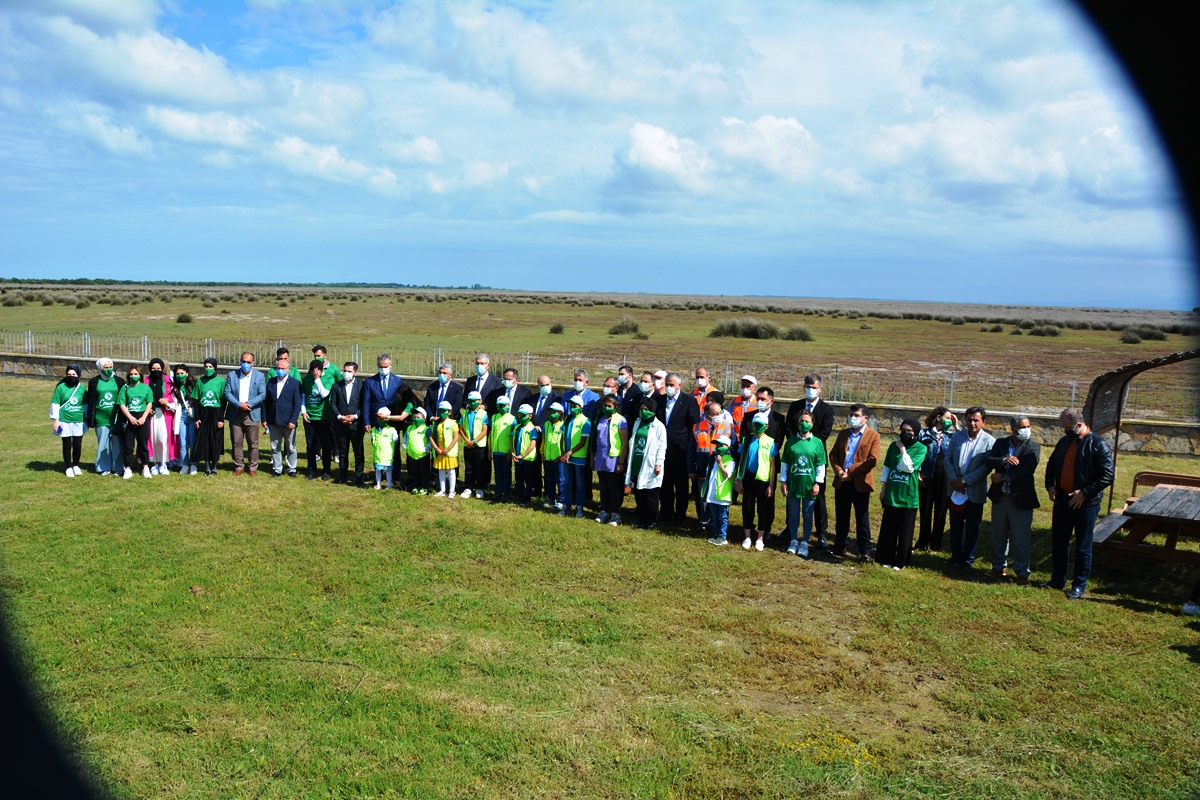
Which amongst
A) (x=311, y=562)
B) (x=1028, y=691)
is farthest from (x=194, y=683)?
(x=1028, y=691)

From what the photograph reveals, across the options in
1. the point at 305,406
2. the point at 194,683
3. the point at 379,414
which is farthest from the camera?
the point at 305,406

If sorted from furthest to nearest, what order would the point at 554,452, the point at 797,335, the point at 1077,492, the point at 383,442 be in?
the point at 797,335, the point at 383,442, the point at 554,452, the point at 1077,492

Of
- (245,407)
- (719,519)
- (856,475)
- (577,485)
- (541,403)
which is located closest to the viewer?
(856,475)

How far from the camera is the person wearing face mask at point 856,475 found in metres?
9.90

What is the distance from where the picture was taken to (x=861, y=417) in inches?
397

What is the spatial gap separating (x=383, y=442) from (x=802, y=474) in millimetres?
6022

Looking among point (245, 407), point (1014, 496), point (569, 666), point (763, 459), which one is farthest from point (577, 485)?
point (245, 407)

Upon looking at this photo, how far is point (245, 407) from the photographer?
1320 cm

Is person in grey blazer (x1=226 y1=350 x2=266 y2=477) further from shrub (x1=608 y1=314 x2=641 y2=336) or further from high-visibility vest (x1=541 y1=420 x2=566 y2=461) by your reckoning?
shrub (x1=608 y1=314 x2=641 y2=336)

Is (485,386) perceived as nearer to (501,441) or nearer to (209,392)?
(501,441)

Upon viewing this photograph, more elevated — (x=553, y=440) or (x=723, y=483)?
(x=553, y=440)

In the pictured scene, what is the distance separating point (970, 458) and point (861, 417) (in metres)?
1.29

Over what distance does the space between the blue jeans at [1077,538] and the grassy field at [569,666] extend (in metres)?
0.33

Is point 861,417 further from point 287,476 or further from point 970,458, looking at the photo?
point 287,476
